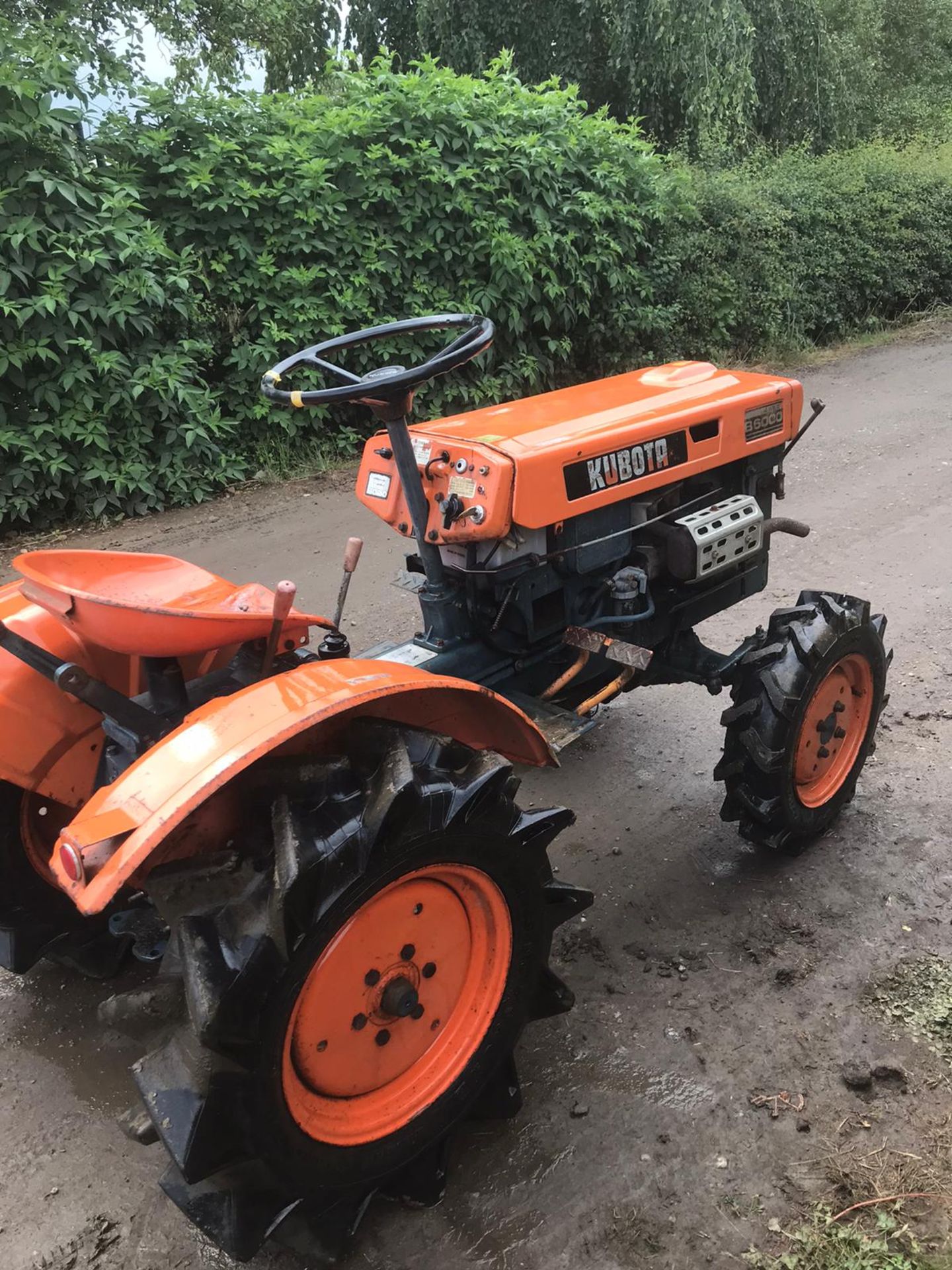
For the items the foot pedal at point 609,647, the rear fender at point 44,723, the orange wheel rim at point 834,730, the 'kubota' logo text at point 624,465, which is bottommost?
the orange wheel rim at point 834,730

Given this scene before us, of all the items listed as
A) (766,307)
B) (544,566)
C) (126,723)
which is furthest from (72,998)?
(766,307)

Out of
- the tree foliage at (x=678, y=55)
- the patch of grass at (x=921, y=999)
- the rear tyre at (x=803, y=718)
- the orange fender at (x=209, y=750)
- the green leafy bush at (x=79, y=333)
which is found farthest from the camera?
the tree foliage at (x=678, y=55)

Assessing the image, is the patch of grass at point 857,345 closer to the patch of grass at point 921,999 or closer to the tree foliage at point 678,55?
the tree foliage at point 678,55

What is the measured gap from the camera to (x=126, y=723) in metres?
1.82

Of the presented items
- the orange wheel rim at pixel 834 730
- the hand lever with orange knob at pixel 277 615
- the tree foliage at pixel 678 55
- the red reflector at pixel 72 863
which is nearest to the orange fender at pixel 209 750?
the red reflector at pixel 72 863

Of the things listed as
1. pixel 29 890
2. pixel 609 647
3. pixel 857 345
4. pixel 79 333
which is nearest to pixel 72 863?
pixel 29 890

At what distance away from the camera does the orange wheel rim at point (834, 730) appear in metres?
2.64

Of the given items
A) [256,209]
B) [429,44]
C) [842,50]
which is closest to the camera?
[256,209]

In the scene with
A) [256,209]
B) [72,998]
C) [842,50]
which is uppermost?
[842,50]

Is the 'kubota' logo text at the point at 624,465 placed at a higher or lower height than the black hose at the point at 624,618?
higher

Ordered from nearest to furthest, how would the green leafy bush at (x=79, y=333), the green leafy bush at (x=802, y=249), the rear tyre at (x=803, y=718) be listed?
1. the rear tyre at (x=803, y=718)
2. the green leafy bush at (x=79, y=333)
3. the green leafy bush at (x=802, y=249)

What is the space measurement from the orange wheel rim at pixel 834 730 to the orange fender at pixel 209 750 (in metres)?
1.24

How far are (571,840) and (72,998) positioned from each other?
1.47 meters

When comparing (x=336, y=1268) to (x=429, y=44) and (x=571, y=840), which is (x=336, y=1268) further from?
(x=429, y=44)
